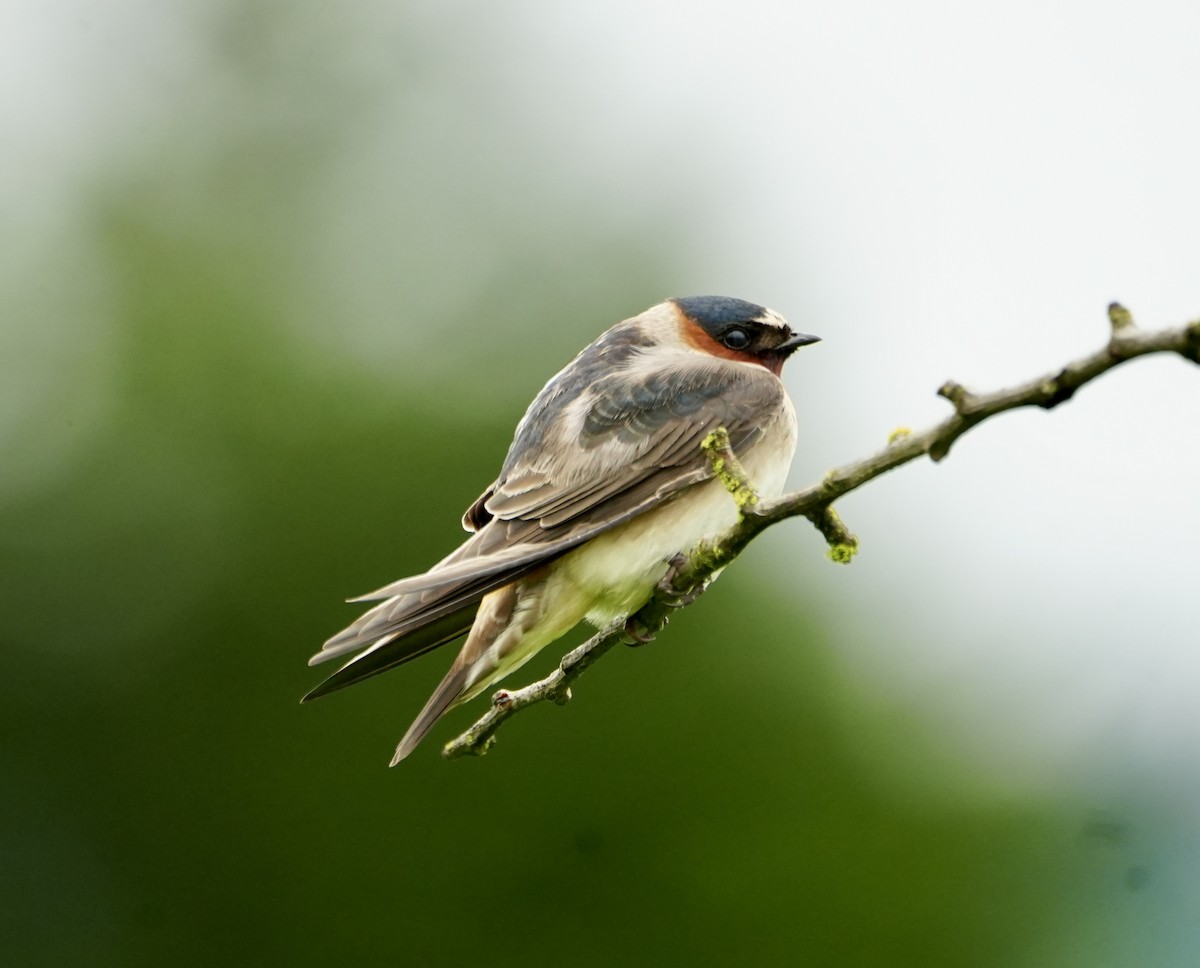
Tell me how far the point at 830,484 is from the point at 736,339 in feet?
7.51

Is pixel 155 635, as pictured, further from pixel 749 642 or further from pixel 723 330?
pixel 723 330

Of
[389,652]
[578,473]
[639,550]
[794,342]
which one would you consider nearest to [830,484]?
[389,652]

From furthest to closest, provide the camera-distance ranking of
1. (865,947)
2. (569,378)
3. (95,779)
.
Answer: (95,779), (865,947), (569,378)

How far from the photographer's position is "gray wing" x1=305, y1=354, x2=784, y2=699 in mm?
3162

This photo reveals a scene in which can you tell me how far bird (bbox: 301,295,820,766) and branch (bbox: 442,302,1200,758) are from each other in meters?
0.21

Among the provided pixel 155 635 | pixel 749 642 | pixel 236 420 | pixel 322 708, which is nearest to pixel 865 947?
pixel 749 642

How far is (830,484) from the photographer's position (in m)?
2.06

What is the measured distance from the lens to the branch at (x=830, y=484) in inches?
65.4

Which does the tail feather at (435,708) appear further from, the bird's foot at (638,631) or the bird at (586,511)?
the bird's foot at (638,631)

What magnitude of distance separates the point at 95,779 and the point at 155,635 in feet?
2.08

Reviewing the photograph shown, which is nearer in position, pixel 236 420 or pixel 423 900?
pixel 423 900

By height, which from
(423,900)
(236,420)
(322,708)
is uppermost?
(236,420)

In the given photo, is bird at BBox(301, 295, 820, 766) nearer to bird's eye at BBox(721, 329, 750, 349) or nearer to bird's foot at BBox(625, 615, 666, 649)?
bird's foot at BBox(625, 615, 666, 649)

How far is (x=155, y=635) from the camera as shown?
6527 millimetres
